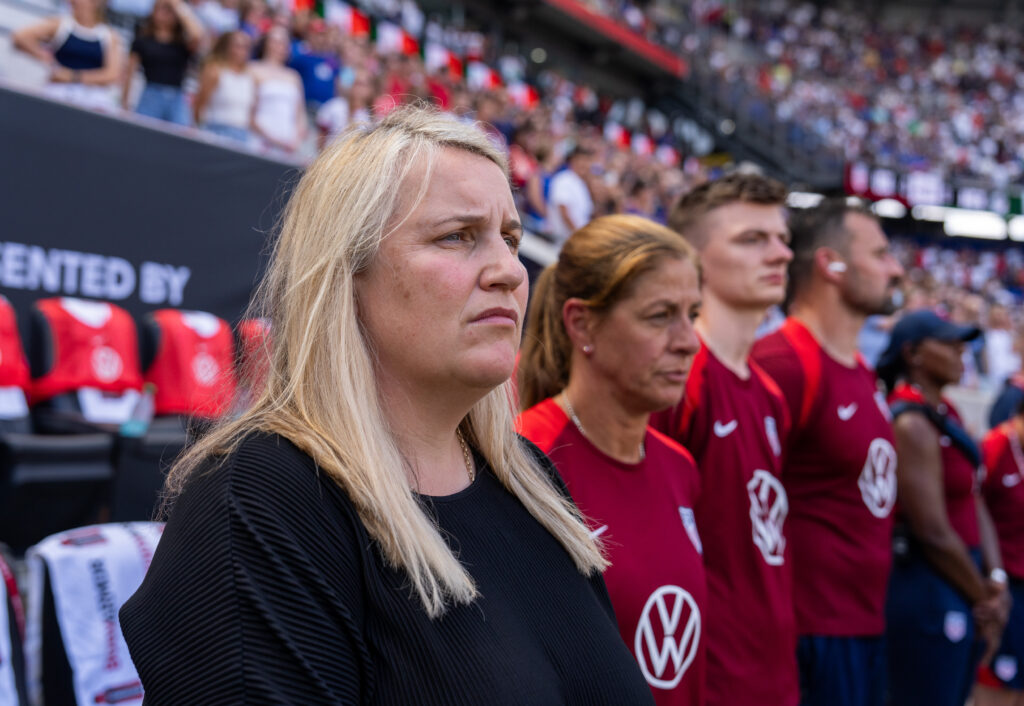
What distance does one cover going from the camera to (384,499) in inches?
38.8

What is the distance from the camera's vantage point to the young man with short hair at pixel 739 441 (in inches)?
80.0

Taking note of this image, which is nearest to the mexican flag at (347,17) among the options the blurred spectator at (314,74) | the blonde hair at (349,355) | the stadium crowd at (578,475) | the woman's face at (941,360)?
the blurred spectator at (314,74)

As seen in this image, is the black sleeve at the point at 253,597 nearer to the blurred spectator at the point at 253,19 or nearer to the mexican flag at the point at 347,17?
the blurred spectator at the point at 253,19

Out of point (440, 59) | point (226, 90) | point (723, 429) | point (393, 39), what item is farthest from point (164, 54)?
point (440, 59)

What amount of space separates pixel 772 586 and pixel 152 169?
12.9 ft

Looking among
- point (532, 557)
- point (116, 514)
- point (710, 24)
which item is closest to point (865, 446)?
point (532, 557)

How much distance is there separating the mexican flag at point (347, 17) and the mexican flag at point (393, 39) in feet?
0.69

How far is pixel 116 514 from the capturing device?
3.16 meters

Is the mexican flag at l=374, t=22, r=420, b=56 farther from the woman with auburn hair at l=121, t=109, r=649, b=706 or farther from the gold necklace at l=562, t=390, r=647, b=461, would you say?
the woman with auburn hair at l=121, t=109, r=649, b=706

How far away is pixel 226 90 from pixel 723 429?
16.0ft

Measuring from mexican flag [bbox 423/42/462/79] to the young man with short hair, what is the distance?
11237mm

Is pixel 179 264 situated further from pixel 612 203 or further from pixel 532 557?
pixel 612 203

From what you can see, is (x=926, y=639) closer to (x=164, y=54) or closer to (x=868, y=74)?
(x=164, y=54)

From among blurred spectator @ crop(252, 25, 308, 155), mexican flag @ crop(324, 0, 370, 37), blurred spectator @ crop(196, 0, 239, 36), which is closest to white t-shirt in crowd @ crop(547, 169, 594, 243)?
blurred spectator @ crop(252, 25, 308, 155)
